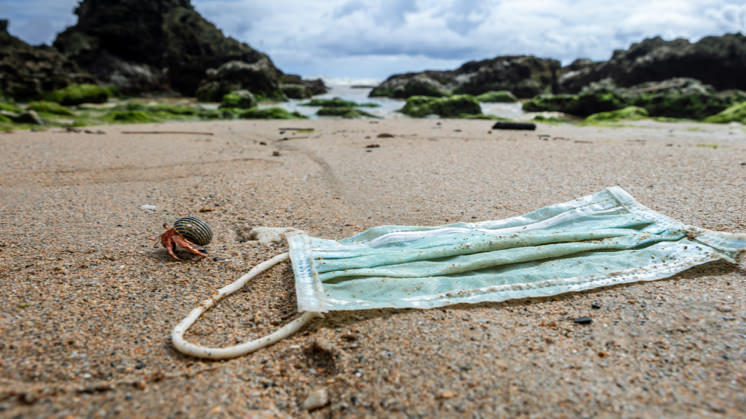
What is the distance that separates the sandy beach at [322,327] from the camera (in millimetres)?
1552

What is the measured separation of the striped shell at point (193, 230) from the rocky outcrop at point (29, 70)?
23012mm

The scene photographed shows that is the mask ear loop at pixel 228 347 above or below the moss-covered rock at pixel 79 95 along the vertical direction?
below

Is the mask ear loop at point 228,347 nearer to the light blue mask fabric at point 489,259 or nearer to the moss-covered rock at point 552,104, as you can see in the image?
the light blue mask fabric at point 489,259

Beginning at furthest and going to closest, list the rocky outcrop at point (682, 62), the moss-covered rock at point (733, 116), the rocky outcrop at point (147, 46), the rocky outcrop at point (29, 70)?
1. the rocky outcrop at point (147, 46)
2. the rocky outcrop at point (682, 62)
3. the rocky outcrop at point (29, 70)
4. the moss-covered rock at point (733, 116)

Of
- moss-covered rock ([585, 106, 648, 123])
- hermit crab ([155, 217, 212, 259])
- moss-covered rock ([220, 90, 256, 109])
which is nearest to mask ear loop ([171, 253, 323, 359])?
hermit crab ([155, 217, 212, 259])

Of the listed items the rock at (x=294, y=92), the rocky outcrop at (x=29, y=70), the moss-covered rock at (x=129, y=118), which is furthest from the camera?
the rock at (x=294, y=92)

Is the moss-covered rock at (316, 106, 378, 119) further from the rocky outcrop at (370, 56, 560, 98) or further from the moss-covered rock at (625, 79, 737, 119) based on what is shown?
the rocky outcrop at (370, 56, 560, 98)

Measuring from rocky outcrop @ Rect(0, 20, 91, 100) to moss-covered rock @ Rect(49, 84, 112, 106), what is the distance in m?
2.29

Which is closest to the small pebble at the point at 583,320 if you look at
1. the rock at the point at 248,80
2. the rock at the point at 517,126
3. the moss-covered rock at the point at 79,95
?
the rock at the point at 517,126

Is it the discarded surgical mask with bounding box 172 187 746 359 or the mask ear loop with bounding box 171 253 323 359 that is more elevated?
the discarded surgical mask with bounding box 172 187 746 359

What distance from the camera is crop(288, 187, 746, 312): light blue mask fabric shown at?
90.7 inches

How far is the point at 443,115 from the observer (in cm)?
1514

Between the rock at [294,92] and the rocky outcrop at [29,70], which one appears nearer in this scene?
the rocky outcrop at [29,70]

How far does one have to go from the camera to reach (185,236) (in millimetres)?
2736
